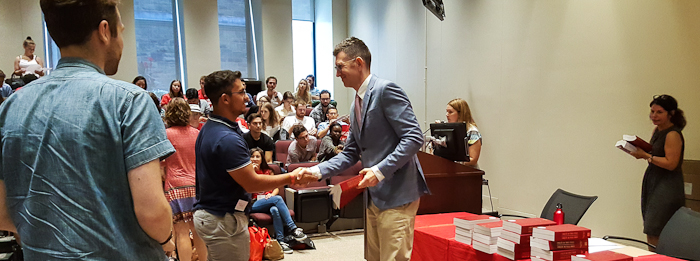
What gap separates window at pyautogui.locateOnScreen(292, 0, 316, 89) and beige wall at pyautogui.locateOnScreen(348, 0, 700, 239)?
5824 millimetres

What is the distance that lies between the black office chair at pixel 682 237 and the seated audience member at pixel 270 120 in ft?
20.4

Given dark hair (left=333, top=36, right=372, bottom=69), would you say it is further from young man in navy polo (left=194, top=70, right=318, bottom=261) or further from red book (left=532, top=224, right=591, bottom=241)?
red book (left=532, top=224, right=591, bottom=241)

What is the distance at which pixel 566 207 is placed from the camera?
4125 mm

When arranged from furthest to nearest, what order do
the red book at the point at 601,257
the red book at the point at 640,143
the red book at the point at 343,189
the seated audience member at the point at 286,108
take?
the seated audience member at the point at 286,108 < the red book at the point at 640,143 < the red book at the point at 601,257 < the red book at the point at 343,189

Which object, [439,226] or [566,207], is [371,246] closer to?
[439,226]

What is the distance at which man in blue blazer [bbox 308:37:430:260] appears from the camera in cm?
245

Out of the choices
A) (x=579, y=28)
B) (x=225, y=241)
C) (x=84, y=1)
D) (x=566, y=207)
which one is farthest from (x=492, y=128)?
(x=84, y=1)

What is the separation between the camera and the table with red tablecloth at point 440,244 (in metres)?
3.26

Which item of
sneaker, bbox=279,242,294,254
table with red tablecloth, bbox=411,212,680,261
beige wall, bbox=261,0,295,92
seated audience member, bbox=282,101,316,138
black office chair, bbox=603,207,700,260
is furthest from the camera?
beige wall, bbox=261,0,295,92

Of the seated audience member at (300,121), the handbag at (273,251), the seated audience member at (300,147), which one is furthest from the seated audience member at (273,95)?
the handbag at (273,251)

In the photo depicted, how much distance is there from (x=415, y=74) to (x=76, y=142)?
868 centimetres

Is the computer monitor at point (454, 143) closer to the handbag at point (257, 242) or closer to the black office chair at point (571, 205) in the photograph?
the black office chair at point (571, 205)

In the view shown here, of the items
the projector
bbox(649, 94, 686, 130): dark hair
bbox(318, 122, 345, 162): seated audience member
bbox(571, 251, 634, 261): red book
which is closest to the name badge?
bbox(571, 251, 634, 261): red book

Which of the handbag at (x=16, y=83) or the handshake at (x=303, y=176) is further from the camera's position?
the handbag at (x=16, y=83)
